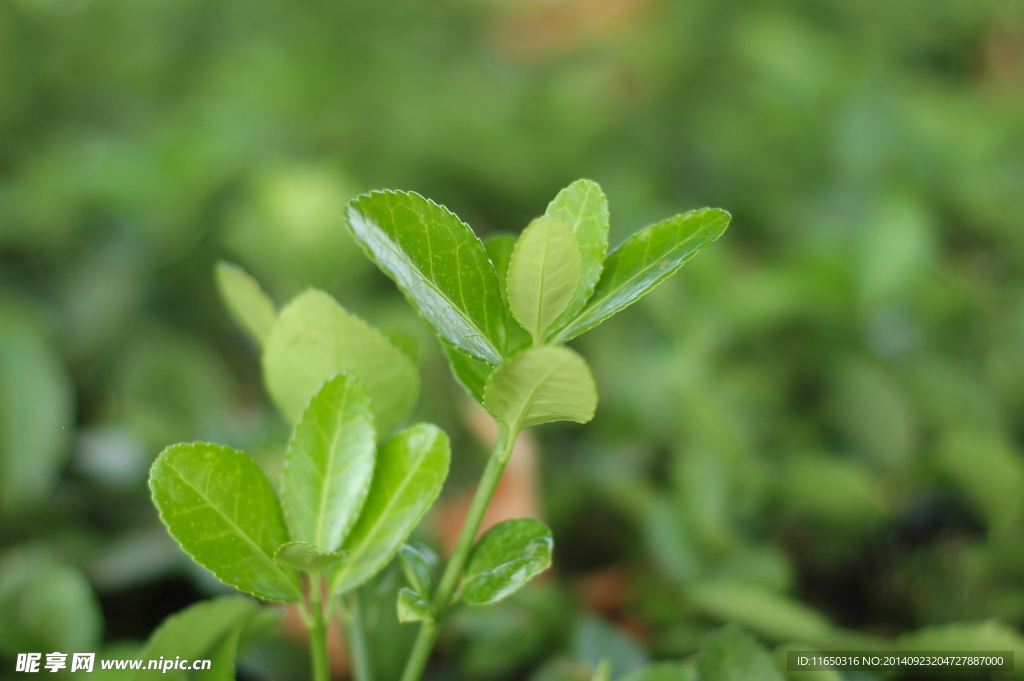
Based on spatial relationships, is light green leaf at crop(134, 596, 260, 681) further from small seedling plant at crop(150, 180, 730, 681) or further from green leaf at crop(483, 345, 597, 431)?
green leaf at crop(483, 345, 597, 431)

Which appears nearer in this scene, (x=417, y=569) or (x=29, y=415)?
(x=417, y=569)

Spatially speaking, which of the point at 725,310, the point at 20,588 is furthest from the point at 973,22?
the point at 20,588

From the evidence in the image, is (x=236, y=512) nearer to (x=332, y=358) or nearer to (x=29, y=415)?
(x=332, y=358)

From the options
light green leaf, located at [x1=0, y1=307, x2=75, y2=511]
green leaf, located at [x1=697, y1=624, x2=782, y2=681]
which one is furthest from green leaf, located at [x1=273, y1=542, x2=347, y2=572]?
light green leaf, located at [x1=0, y1=307, x2=75, y2=511]

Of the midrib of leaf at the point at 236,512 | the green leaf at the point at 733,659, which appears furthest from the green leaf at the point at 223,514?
the green leaf at the point at 733,659

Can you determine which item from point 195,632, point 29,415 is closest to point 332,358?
point 195,632
